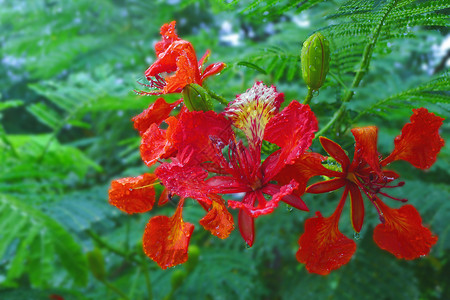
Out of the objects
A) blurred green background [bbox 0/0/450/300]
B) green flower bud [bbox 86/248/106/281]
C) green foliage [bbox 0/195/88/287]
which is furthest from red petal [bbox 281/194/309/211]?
green flower bud [bbox 86/248/106/281]

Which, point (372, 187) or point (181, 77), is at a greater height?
point (181, 77)

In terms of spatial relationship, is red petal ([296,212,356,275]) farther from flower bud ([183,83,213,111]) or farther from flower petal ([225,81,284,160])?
flower bud ([183,83,213,111])

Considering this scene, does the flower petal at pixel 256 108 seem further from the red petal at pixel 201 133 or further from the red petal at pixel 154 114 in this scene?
the red petal at pixel 154 114

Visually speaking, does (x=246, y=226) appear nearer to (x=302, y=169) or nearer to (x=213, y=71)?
(x=302, y=169)

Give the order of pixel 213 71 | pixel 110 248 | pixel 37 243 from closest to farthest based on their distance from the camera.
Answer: pixel 213 71
pixel 37 243
pixel 110 248

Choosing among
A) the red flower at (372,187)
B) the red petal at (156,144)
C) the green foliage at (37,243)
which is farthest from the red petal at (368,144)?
the green foliage at (37,243)

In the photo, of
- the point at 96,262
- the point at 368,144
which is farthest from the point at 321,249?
the point at 96,262

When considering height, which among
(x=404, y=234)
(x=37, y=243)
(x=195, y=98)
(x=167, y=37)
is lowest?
(x=37, y=243)

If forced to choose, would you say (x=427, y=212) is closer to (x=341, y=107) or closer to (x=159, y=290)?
(x=341, y=107)
